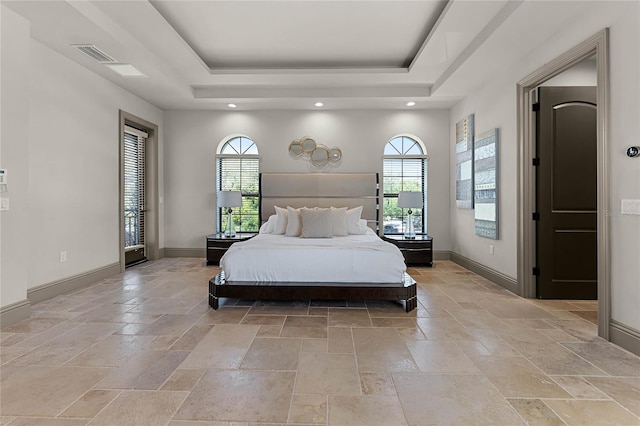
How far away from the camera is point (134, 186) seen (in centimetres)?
601

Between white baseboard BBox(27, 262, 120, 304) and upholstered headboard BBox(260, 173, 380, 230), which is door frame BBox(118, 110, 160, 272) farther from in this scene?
upholstered headboard BBox(260, 173, 380, 230)

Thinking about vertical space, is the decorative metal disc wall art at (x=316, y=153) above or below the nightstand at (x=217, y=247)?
above

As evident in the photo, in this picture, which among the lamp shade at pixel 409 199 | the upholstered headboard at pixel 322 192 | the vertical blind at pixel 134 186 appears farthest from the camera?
the upholstered headboard at pixel 322 192

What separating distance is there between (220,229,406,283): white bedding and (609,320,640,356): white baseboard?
1.73 metres

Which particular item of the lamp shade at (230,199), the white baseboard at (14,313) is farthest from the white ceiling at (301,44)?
the white baseboard at (14,313)

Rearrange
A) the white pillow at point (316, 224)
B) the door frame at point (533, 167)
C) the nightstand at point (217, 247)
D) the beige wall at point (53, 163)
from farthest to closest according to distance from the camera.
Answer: the nightstand at point (217, 247) → the white pillow at point (316, 224) → the beige wall at point (53, 163) → the door frame at point (533, 167)

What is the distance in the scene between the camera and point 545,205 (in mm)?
3943

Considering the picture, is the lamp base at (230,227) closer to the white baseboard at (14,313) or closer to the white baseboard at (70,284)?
the white baseboard at (70,284)

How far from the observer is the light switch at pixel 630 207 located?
2.50 m

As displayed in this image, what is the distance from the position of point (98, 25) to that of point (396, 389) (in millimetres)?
4092

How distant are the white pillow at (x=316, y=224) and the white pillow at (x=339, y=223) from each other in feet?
0.83

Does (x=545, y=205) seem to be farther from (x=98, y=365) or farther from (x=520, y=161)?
(x=98, y=365)

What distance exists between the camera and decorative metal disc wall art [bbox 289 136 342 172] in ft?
21.2

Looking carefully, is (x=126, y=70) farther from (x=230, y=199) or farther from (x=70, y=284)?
(x=70, y=284)
